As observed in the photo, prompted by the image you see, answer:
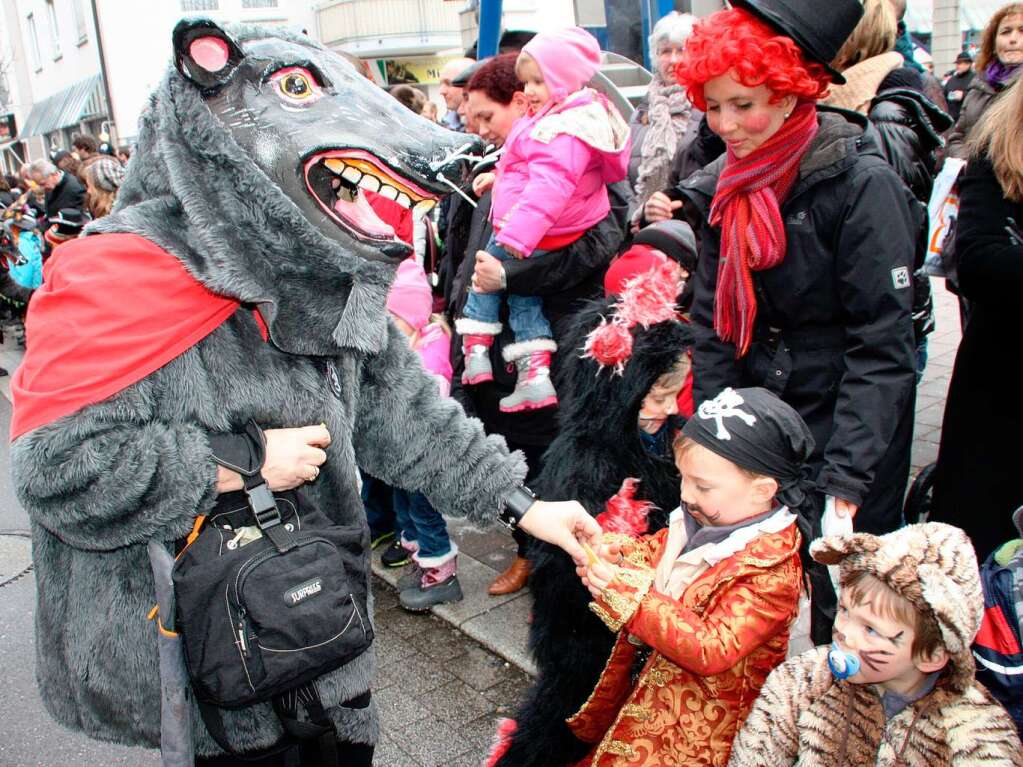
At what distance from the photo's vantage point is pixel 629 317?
7.86 ft

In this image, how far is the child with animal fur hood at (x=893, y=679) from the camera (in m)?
1.64

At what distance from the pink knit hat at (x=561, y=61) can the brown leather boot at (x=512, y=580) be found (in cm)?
204

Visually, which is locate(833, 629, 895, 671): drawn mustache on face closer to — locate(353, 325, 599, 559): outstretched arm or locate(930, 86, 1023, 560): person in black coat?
locate(353, 325, 599, 559): outstretched arm

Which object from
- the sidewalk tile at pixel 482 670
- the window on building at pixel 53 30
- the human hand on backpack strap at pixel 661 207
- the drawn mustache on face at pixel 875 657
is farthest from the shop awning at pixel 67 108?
the drawn mustache on face at pixel 875 657

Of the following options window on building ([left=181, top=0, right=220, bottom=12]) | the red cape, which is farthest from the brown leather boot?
window on building ([left=181, top=0, right=220, bottom=12])

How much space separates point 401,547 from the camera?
14.6 ft

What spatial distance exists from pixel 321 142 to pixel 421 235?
2856mm

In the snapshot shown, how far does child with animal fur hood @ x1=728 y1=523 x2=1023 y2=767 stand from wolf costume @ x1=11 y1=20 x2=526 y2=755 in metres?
0.96

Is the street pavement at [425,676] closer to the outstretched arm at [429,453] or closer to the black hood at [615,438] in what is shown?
the black hood at [615,438]

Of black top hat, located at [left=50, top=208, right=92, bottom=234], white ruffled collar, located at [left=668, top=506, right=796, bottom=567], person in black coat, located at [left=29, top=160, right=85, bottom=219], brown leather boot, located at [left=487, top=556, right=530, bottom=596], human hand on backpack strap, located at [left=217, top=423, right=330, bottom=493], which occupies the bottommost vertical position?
brown leather boot, located at [left=487, top=556, right=530, bottom=596]

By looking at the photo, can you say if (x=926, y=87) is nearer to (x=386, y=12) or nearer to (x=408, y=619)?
(x=408, y=619)

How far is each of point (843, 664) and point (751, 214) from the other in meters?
1.21

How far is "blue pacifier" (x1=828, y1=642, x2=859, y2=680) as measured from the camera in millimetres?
1731

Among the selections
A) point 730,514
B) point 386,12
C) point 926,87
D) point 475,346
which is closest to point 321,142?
point 730,514
